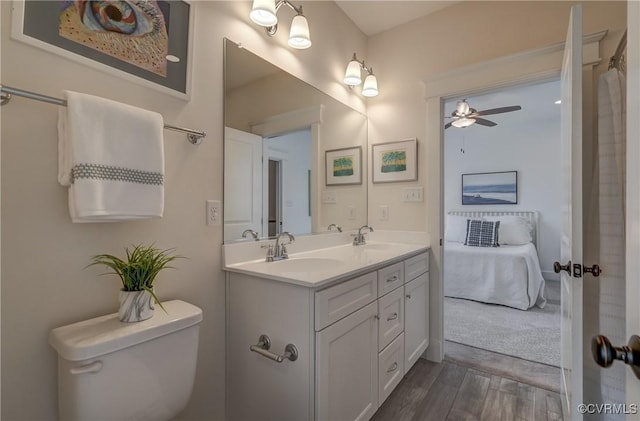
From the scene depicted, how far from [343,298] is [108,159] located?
101cm

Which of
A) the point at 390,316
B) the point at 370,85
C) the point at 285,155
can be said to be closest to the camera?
the point at 390,316

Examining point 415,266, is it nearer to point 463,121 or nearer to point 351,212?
point 351,212

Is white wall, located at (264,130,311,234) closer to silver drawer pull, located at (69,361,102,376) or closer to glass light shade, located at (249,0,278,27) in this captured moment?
glass light shade, located at (249,0,278,27)

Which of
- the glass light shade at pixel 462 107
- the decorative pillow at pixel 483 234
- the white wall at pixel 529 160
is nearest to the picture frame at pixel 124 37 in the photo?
the glass light shade at pixel 462 107

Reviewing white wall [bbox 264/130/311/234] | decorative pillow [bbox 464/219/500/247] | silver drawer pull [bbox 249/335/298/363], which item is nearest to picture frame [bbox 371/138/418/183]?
white wall [bbox 264/130/311/234]

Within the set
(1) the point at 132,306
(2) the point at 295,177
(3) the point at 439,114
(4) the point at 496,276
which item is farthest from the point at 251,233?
(4) the point at 496,276

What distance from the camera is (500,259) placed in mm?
3502

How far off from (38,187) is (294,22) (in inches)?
55.3

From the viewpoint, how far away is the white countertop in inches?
47.4

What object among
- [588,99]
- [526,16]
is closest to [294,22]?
[526,16]

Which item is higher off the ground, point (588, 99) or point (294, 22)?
point (294, 22)

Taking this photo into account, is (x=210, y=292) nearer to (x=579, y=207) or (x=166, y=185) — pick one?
(x=166, y=185)

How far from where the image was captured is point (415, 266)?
6.62 feet

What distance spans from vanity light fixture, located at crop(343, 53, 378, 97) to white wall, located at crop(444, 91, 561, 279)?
220 centimetres
